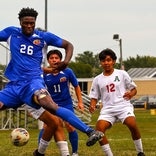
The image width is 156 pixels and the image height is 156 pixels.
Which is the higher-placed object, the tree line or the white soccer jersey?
the white soccer jersey

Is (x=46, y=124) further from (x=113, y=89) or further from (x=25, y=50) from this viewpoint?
(x=113, y=89)

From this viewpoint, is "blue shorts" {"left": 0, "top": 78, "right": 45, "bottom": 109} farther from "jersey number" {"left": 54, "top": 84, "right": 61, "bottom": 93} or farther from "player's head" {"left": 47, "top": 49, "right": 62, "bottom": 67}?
"jersey number" {"left": 54, "top": 84, "right": 61, "bottom": 93}

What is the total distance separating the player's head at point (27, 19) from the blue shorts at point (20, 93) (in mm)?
796

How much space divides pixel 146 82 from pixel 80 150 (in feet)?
252

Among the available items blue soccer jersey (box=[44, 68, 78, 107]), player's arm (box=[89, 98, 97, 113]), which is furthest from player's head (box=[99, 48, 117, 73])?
blue soccer jersey (box=[44, 68, 78, 107])

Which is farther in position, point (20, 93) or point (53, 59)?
point (53, 59)

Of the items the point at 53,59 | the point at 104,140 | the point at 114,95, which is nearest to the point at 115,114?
the point at 114,95

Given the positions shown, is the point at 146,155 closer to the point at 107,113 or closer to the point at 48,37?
the point at 107,113

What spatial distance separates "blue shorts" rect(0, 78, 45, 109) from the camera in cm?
925

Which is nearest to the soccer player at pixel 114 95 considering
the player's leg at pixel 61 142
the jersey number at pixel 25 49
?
the player's leg at pixel 61 142

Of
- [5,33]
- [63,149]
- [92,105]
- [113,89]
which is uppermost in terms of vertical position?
[5,33]

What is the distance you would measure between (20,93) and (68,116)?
1012 millimetres

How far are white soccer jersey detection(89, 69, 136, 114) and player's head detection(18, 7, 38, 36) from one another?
2226mm

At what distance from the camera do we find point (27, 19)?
9352mm
